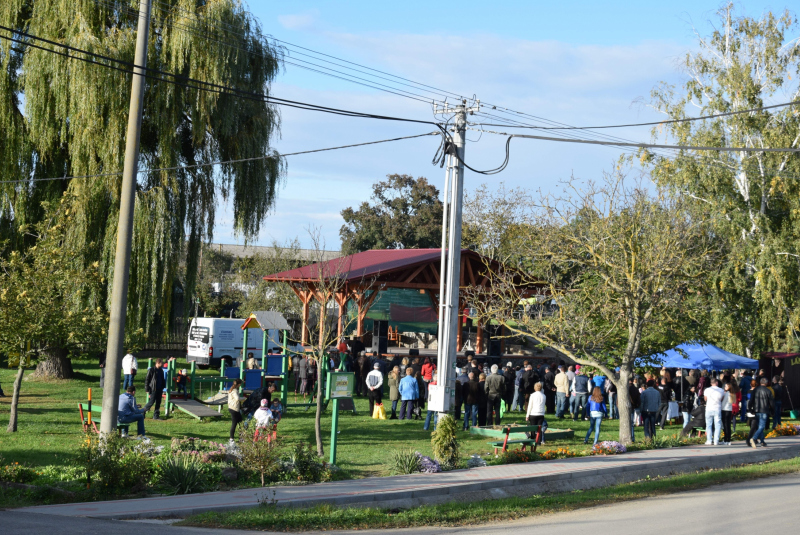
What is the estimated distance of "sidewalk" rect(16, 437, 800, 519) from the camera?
991cm

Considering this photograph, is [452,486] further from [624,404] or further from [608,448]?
[624,404]

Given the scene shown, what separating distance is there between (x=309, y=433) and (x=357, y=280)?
1476cm

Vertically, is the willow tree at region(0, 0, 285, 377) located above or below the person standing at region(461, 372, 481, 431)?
above

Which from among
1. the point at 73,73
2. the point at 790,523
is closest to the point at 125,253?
the point at 790,523

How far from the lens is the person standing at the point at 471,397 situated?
18406 millimetres

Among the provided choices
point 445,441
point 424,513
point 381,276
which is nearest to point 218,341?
point 381,276

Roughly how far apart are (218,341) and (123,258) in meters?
21.6

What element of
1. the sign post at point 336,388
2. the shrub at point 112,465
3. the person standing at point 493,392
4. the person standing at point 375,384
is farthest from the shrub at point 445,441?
the person standing at point 375,384

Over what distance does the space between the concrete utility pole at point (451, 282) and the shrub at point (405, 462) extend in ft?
2.94

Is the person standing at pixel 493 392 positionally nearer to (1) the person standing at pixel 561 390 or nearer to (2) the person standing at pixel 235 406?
(1) the person standing at pixel 561 390

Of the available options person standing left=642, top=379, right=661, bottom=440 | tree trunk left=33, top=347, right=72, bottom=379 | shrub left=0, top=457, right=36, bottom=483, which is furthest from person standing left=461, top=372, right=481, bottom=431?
tree trunk left=33, top=347, right=72, bottom=379

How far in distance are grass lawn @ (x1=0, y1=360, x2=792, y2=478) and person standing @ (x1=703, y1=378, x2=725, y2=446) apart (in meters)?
2.24

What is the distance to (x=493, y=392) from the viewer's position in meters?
18.8

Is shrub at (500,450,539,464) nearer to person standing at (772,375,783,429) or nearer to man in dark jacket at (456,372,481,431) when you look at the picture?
man in dark jacket at (456,372,481,431)
